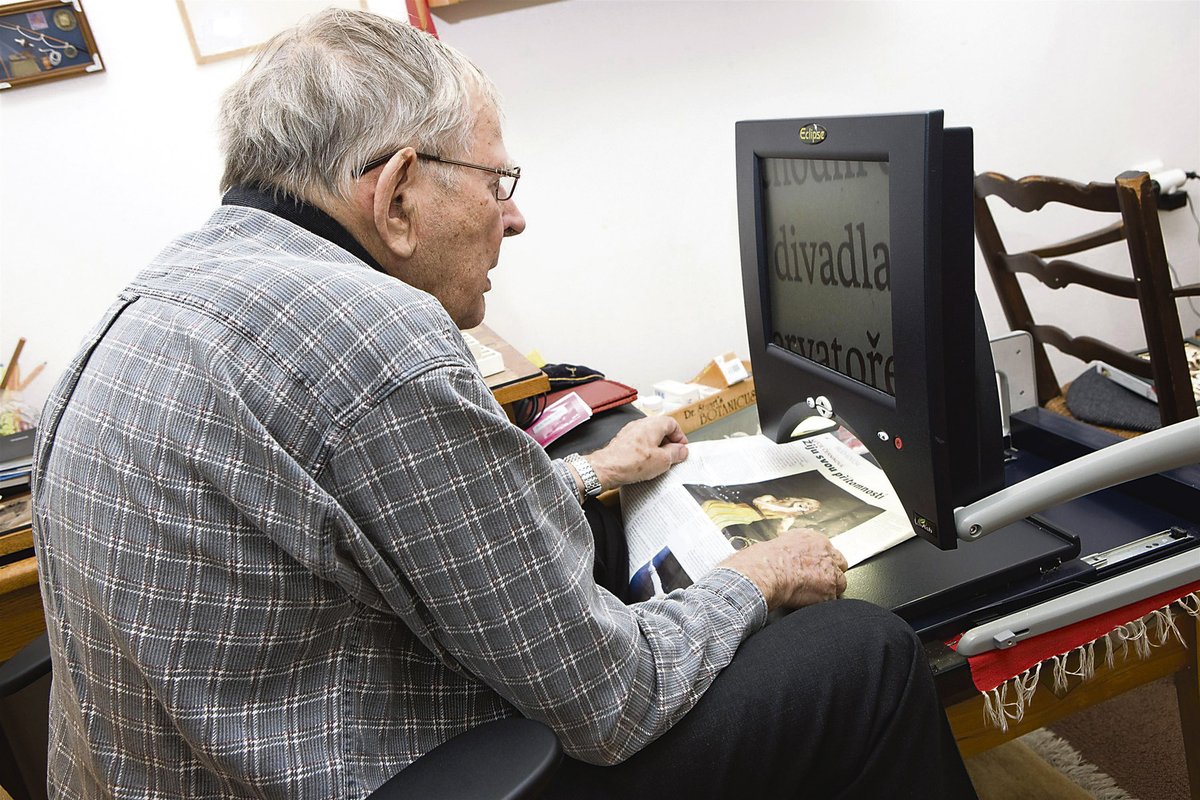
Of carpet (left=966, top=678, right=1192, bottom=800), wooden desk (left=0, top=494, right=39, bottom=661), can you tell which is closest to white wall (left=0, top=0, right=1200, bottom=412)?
wooden desk (left=0, top=494, right=39, bottom=661)

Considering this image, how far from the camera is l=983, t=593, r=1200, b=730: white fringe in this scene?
0.87 m

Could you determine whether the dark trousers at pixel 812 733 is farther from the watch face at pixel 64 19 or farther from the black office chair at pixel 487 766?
the watch face at pixel 64 19

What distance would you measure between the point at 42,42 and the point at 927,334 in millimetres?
1750

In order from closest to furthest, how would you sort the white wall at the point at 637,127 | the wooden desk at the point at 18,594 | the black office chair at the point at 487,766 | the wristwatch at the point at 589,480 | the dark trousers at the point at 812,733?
the black office chair at the point at 487,766, the dark trousers at the point at 812,733, the wristwatch at the point at 589,480, the wooden desk at the point at 18,594, the white wall at the point at 637,127

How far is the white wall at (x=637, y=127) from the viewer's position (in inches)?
74.3

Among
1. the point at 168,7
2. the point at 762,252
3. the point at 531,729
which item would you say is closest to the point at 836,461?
the point at 762,252

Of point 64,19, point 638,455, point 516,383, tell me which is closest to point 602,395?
point 516,383

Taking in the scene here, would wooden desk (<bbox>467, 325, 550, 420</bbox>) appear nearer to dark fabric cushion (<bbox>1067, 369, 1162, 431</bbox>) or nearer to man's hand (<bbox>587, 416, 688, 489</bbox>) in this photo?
man's hand (<bbox>587, 416, 688, 489</bbox>)

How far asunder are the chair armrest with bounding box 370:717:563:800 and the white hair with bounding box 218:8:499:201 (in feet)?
1.60

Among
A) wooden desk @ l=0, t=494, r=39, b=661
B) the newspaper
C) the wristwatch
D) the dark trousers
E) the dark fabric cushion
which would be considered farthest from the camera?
the dark fabric cushion

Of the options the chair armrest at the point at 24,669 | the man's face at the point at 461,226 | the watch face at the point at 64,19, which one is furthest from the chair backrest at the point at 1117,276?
the watch face at the point at 64,19

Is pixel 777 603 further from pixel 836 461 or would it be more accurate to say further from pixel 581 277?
pixel 581 277

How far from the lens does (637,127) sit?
2.12m

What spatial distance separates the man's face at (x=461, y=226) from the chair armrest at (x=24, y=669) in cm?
Result: 58
